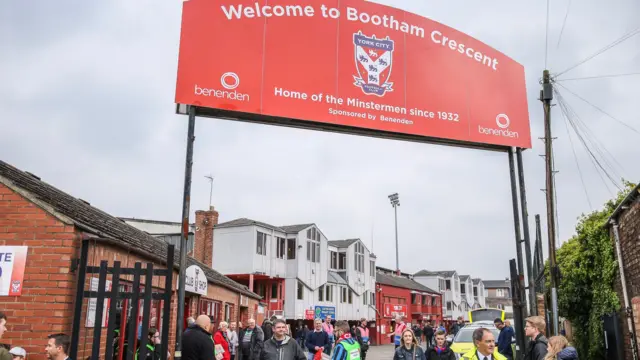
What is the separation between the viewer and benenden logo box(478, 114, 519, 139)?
10.7 metres

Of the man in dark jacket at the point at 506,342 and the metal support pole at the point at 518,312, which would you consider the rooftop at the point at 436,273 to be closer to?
the man in dark jacket at the point at 506,342

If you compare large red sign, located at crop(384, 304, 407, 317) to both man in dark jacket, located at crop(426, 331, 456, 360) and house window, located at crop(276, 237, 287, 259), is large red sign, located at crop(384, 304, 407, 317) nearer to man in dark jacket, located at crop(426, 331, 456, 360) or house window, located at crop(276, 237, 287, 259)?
house window, located at crop(276, 237, 287, 259)

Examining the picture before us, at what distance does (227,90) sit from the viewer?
Result: 29.4ft

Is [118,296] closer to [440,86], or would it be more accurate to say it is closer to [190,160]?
[190,160]

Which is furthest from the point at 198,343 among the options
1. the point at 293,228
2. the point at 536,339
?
the point at 293,228

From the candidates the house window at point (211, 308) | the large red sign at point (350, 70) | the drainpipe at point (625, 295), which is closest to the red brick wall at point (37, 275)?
the large red sign at point (350, 70)

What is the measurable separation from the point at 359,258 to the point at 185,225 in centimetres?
4382

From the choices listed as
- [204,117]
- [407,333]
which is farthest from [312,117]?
[407,333]

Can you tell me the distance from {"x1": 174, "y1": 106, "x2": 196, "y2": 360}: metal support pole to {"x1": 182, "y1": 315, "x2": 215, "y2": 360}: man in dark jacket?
0.30 metres

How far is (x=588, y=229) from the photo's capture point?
15609 mm

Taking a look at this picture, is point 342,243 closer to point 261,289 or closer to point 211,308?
point 261,289

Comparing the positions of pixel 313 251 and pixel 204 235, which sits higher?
pixel 204 235

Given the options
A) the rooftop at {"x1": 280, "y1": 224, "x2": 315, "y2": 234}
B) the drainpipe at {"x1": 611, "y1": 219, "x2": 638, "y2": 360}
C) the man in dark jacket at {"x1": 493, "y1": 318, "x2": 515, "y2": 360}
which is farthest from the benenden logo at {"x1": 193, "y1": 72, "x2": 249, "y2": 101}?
the rooftop at {"x1": 280, "y1": 224, "x2": 315, "y2": 234}

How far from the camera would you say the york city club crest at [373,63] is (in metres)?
9.98
